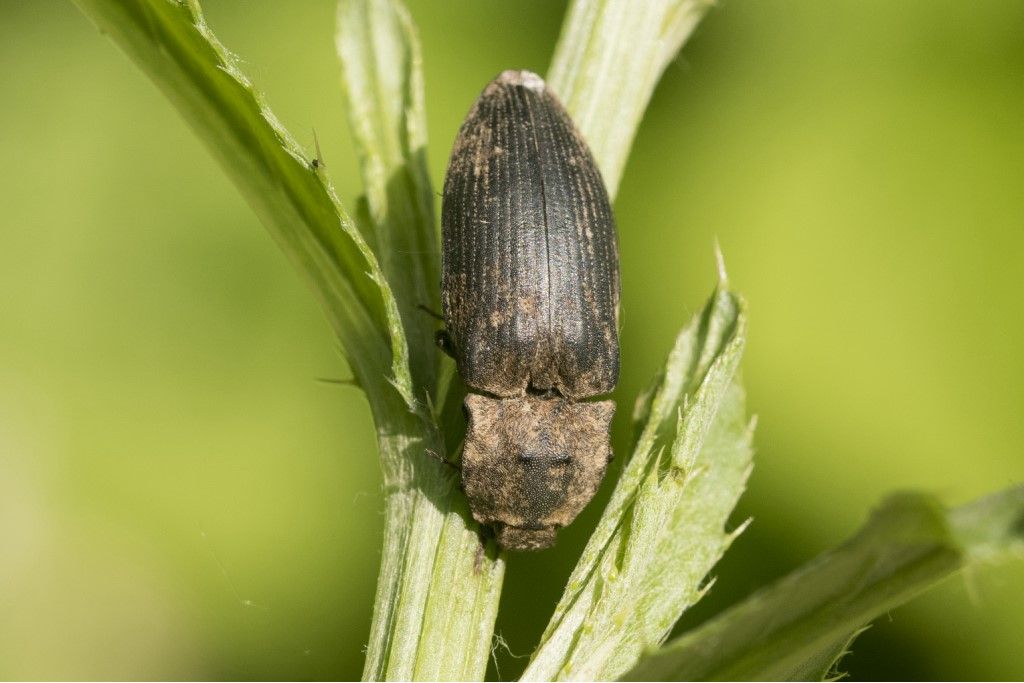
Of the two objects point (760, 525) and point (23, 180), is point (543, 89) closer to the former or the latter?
point (760, 525)

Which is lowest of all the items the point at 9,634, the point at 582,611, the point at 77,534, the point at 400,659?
the point at 9,634

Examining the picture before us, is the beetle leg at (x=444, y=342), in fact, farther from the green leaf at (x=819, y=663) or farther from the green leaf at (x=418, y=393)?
the green leaf at (x=819, y=663)

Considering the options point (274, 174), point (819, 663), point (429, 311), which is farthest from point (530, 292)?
point (819, 663)

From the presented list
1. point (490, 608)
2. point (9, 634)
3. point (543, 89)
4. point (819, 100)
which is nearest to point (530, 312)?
point (543, 89)

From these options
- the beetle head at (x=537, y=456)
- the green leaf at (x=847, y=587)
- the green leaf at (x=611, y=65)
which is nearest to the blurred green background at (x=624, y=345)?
the beetle head at (x=537, y=456)

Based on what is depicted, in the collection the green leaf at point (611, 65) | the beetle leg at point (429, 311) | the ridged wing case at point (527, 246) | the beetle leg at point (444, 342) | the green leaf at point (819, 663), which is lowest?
the green leaf at point (819, 663)

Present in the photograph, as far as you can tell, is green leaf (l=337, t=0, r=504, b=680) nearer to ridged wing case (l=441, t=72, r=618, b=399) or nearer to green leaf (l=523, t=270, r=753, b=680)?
green leaf (l=523, t=270, r=753, b=680)

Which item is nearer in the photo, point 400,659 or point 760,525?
point 400,659
